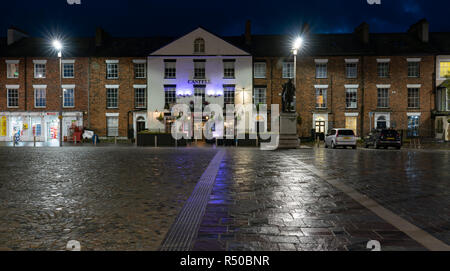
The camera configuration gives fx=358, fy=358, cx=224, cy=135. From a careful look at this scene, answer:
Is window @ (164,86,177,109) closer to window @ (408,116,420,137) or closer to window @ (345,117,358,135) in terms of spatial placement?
window @ (345,117,358,135)

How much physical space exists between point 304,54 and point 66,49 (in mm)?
26525

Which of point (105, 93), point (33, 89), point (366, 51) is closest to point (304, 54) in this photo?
point (366, 51)

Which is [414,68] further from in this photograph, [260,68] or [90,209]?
[90,209]

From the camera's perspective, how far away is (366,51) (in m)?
38.3

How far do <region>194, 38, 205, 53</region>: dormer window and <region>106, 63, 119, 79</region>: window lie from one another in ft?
29.0

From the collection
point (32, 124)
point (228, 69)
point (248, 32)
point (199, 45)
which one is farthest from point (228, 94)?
point (32, 124)

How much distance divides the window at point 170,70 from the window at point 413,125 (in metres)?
25.4

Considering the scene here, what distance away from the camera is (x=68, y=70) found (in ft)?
129

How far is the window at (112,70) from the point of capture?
128 ft

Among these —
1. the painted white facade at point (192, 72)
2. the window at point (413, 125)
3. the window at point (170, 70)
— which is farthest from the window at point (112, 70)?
the window at point (413, 125)

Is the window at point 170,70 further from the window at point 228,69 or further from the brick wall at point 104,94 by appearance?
the window at point 228,69

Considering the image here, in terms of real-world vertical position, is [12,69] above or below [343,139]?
above

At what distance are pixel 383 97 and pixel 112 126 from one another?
29342mm

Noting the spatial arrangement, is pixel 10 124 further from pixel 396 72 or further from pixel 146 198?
pixel 396 72
